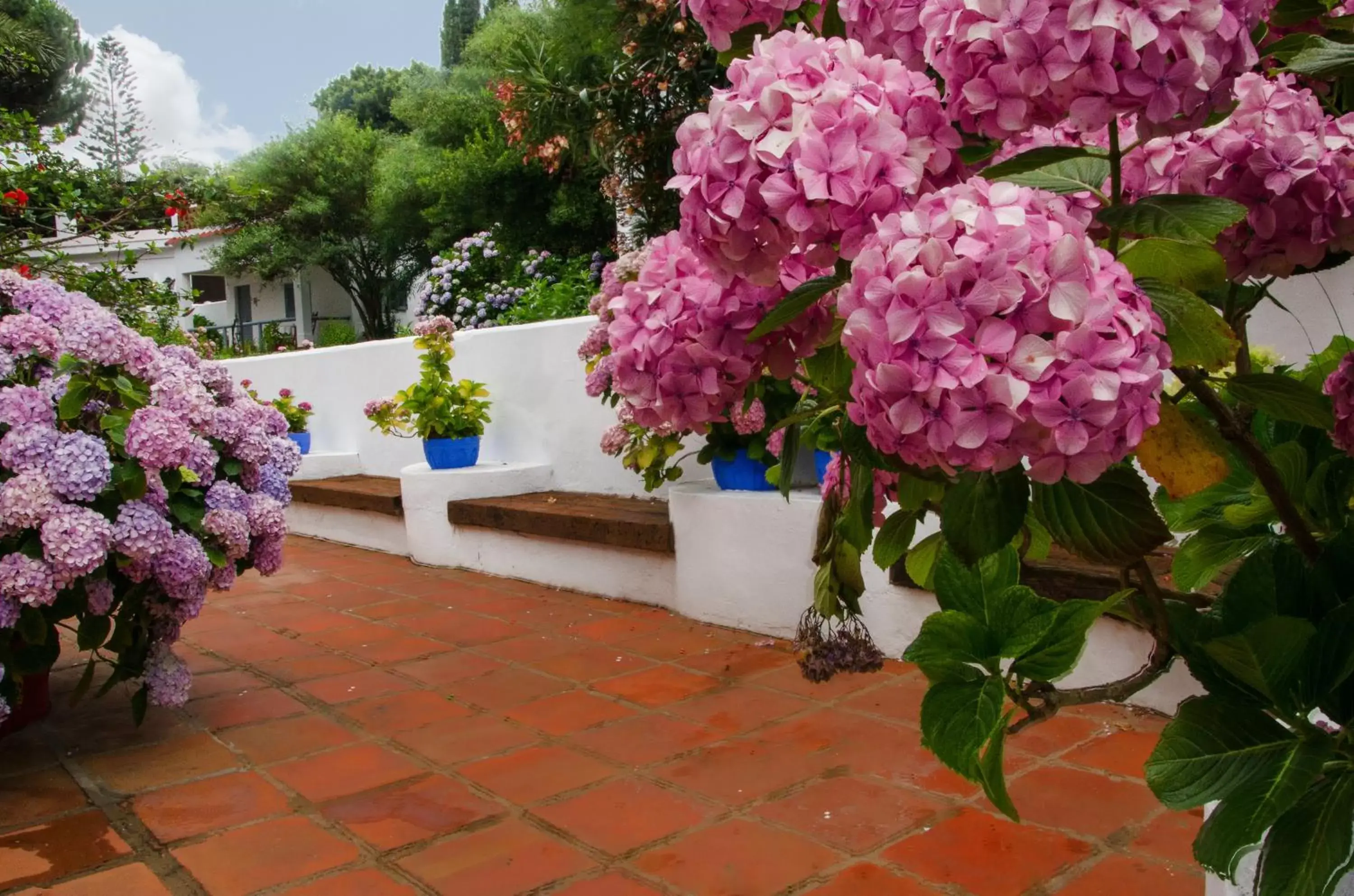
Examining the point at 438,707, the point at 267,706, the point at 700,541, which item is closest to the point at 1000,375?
the point at 438,707

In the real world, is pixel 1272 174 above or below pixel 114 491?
above

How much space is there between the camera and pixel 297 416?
22.2 ft

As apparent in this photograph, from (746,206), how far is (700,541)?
295 cm

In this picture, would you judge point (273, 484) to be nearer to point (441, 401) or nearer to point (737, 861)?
point (737, 861)

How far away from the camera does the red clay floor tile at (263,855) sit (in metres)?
1.90

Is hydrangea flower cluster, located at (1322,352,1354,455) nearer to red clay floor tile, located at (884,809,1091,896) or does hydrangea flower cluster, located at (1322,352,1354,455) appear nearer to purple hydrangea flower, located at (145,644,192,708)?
red clay floor tile, located at (884,809,1091,896)

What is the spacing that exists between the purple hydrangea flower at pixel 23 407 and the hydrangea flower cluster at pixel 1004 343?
2246 mm

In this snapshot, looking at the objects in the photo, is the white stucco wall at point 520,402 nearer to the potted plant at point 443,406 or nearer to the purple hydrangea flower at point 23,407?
the potted plant at point 443,406

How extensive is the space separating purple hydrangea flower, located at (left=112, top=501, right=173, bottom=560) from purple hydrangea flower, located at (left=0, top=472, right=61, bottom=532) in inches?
5.5

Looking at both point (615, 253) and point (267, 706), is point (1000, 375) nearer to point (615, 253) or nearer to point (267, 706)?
point (267, 706)

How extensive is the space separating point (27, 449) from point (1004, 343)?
2.27 metres

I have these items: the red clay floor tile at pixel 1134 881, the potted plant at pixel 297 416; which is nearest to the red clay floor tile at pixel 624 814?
the red clay floor tile at pixel 1134 881

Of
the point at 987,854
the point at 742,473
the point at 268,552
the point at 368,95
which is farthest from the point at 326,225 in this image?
the point at 987,854

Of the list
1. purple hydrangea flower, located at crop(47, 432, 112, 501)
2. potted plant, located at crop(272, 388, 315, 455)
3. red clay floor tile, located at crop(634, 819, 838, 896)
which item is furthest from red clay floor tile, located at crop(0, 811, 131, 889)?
potted plant, located at crop(272, 388, 315, 455)
